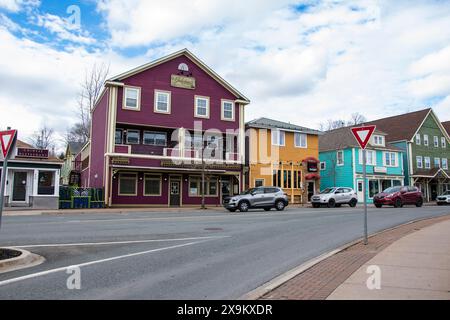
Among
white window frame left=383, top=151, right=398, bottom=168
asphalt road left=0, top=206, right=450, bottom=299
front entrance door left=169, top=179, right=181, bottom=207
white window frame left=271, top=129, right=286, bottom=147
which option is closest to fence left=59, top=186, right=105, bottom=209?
front entrance door left=169, top=179, right=181, bottom=207

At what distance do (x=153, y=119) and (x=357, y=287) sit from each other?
2556cm

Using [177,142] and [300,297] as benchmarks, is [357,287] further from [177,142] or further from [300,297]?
[177,142]

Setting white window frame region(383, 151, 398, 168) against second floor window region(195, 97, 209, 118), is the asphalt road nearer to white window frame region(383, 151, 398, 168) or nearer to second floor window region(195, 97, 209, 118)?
second floor window region(195, 97, 209, 118)

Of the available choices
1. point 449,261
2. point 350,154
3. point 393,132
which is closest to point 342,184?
point 350,154

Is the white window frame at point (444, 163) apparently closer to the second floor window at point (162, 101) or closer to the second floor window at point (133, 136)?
the second floor window at point (162, 101)

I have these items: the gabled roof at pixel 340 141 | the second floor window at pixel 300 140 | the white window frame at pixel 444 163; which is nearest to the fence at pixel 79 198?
the second floor window at pixel 300 140

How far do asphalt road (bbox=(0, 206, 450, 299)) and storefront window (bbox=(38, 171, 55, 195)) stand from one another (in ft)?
38.2

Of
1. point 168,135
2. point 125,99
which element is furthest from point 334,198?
point 125,99

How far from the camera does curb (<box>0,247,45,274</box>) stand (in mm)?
7397

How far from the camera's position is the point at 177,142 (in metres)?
31.6

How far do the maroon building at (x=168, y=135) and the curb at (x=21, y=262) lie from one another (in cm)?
1927

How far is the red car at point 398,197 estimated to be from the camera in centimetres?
2897

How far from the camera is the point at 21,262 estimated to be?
7785 mm

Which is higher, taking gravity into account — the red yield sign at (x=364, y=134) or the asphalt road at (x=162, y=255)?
the red yield sign at (x=364, y=134)
